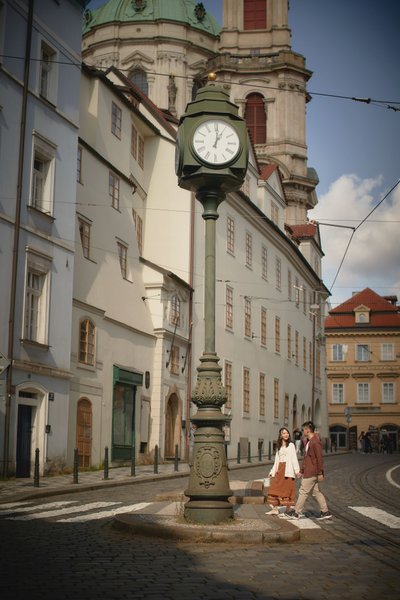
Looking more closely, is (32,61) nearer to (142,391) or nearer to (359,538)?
(142,391)

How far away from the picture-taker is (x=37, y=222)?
23.6 metres

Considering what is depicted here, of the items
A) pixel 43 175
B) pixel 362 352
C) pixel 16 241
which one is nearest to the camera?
pixel 16 241

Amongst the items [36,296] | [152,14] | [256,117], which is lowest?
[36,296]

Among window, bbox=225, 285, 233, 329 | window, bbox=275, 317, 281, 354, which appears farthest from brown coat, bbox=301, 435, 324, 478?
window, bbox=275, 317, 281, 354

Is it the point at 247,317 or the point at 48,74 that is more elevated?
the point at 48,74

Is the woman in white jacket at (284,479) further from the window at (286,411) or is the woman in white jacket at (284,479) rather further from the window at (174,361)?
the window at (286,411)

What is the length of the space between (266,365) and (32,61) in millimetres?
27594

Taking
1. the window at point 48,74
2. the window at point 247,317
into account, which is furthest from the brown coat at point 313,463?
the window at point 247,317

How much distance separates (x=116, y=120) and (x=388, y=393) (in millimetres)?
55655

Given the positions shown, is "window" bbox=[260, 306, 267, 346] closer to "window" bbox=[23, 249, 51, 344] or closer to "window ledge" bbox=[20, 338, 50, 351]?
"window" bbox=[23, 249, 51, 344]

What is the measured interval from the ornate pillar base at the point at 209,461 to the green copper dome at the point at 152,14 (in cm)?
6595

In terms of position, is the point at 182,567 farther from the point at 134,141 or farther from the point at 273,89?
the point at 273,89

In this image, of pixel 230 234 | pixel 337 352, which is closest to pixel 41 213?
pixel 230 234

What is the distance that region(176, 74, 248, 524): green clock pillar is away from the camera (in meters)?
10.9
